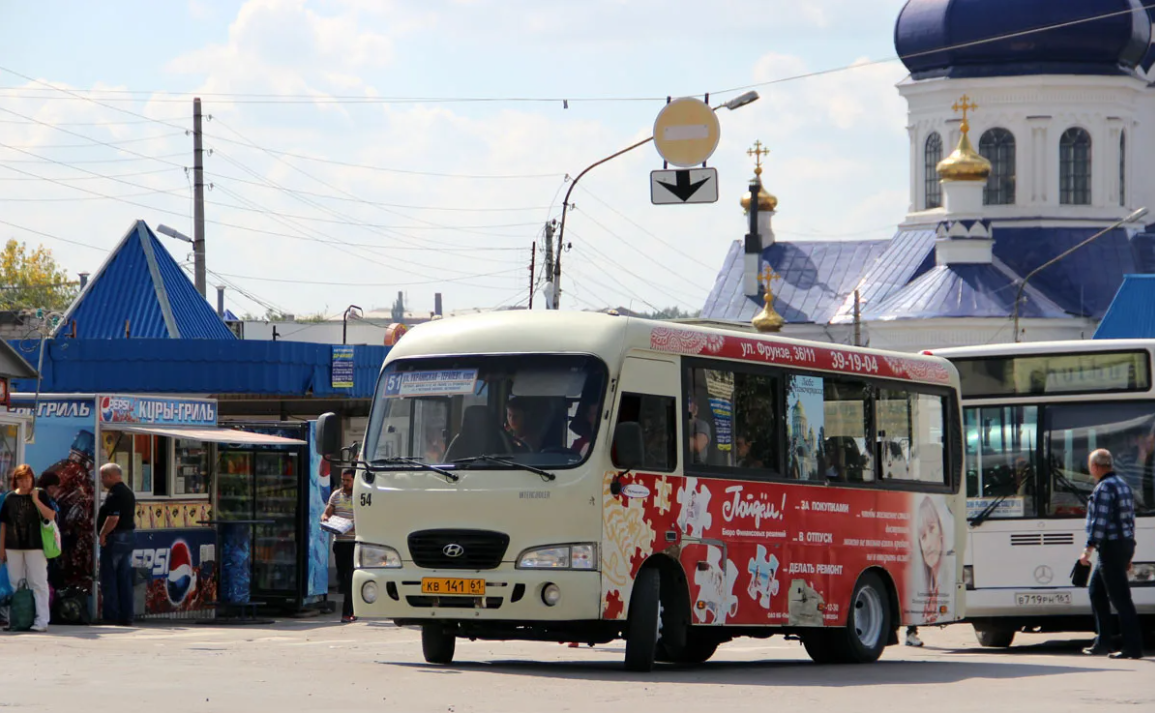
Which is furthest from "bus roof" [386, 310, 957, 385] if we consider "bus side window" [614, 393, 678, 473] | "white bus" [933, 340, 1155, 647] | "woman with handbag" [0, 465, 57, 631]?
"woman with handbag" [0, 465, 57, 631]

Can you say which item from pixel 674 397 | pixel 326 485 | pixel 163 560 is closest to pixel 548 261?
pixel 326 485

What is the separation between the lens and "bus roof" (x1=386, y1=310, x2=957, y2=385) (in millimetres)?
15344

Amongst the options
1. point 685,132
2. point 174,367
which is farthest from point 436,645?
point 174,367

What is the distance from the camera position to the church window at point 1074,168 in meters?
85.1

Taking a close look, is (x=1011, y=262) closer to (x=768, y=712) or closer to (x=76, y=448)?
(x=76, y=448)

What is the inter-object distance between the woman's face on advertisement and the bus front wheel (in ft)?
12.6

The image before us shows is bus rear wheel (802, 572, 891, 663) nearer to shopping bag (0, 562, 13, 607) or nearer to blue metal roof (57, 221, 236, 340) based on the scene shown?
shopping bag (0, 562, 13, 607)

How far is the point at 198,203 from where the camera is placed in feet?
172

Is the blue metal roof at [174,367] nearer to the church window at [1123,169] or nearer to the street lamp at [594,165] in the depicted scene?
the street lamp at [594,165]

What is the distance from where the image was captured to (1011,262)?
8488 cm

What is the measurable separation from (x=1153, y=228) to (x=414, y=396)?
77.0 m

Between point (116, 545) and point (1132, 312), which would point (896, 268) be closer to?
point (1132, 312)

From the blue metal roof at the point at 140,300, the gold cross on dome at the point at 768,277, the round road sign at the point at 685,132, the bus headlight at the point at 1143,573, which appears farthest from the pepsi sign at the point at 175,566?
the gold cross on dome at the point at 768,277

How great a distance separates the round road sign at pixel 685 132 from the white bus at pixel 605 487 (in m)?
6.60
